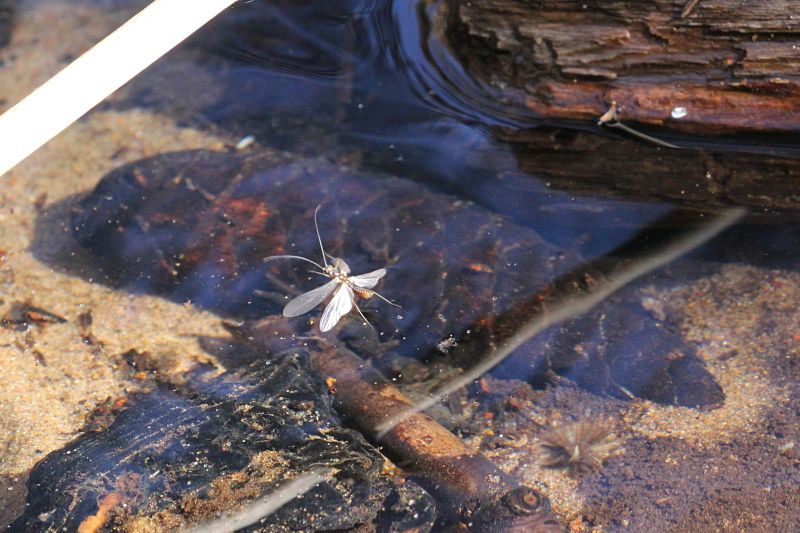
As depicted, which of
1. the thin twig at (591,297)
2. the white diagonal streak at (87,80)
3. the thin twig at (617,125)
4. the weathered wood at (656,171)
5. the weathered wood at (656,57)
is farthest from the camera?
the thin twig at (617,125)

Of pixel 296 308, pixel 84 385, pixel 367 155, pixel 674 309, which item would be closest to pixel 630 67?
pixel 674 309

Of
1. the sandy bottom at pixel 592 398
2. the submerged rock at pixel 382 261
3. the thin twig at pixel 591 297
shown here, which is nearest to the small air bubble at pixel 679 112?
the thin twig at pixel 591 297

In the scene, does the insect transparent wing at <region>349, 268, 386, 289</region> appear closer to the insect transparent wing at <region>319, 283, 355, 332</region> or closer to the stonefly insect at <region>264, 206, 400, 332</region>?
the stonefly insect at <region>264, 206, 400, 332</region>

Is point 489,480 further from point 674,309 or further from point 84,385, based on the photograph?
point 84,385

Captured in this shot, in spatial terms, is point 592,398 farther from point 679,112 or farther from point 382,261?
point 679,112

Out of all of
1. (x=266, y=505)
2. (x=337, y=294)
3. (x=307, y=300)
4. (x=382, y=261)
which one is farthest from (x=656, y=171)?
(x=266, y=505)

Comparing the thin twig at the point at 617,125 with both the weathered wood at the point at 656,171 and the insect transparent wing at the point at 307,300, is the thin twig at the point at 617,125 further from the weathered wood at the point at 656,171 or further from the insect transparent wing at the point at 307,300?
the insect transparent wing at the point at 307,300
